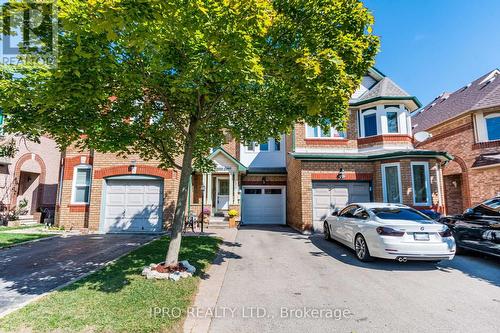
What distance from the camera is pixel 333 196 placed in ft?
42.7

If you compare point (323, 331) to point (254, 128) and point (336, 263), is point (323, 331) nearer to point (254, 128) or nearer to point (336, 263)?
point (336, 263)

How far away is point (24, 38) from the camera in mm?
4766

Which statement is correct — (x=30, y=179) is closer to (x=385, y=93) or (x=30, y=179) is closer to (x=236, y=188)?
(x=236, y=188)

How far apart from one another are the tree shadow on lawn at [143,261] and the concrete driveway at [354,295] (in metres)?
0.74

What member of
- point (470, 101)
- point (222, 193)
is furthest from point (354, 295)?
point (470, 101)

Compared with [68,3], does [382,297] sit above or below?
below

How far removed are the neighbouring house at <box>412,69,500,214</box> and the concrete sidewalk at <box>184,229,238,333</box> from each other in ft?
54.6

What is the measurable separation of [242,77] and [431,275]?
6670 mm

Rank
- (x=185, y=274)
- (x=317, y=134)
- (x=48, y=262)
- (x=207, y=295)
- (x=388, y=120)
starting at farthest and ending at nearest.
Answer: (x=317, y=134), (x=388, y=120), (x=48, y=262), (x=185, y=274), (x=207, y=295)

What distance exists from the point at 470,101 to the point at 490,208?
46.8 ft

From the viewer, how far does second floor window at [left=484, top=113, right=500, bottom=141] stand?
15.4m

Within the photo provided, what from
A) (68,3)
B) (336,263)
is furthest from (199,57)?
(336,263)

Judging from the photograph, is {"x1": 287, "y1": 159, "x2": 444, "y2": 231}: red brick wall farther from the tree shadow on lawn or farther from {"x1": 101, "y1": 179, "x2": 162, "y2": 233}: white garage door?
{"x1": 101, "y1": 179, "x2": 162, "y2": 233}: white garage door

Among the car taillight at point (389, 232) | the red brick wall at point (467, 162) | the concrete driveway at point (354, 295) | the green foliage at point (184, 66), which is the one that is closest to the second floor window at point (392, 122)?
the red brick wall at point (467, 162)
